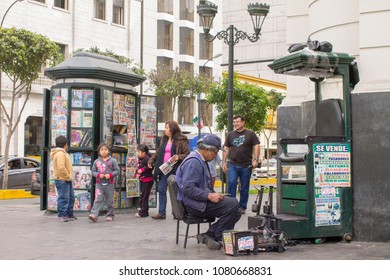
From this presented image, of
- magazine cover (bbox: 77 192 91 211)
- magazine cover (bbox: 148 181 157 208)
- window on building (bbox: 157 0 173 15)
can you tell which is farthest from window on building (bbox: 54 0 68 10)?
magazine cover (bbox: 77 192 91 211)

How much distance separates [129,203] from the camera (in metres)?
13.0

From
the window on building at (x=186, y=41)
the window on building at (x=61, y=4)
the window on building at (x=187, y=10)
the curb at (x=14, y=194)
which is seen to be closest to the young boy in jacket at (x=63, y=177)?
the curb at (x=14, y=194)

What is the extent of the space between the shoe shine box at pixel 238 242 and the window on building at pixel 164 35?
1648 inches

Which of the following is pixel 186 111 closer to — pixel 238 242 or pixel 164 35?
pixel 164 35

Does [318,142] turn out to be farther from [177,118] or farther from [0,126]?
[177,118]

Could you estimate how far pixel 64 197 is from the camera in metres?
11.5

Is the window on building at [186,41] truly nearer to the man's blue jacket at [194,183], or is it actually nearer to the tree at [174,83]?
the tree at [174,83]

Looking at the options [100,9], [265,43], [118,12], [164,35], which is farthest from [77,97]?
[265,43]

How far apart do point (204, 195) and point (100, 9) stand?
35.1 metres

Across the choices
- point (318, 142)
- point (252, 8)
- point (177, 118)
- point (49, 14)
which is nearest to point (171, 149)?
point (318, 142)

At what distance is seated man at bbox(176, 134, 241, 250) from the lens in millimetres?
7902

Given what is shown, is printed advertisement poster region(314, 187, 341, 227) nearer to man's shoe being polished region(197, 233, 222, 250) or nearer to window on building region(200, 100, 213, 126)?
man's shoe being polished region(197, 233, 222, 250)

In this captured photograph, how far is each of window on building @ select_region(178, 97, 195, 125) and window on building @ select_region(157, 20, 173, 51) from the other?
4.30 metres

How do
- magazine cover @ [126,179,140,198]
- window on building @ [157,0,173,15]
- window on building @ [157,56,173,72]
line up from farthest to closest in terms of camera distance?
1. window on building @ [157,0,173,15]
2. window on building @ [157,56,173,72]
3. magazine cover @ [126,179,140,198]
